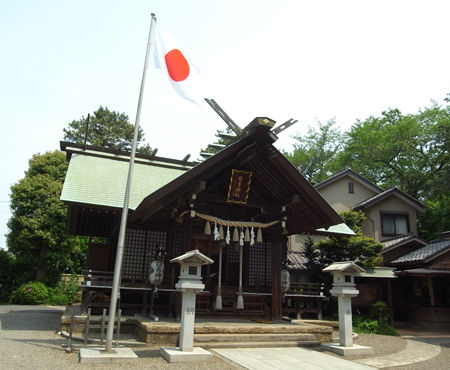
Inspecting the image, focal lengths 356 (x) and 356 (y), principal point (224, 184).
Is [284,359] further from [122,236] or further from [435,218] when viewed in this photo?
[435,218]

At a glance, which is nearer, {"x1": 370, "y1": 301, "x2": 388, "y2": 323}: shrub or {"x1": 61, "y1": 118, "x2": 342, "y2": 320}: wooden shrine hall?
{"x1": 61, "y1": 118, "x2": 342, "y2": 320}: wooden shrine hall

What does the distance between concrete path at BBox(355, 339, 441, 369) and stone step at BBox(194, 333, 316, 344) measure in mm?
1805

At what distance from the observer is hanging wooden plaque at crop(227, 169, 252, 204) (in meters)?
11.5

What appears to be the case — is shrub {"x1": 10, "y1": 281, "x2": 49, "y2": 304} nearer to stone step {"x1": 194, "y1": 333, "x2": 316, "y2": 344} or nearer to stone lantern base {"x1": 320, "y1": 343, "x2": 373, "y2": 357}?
stone step {"x1": 194, "y1": 333, "x2": 316, "y2": 344}

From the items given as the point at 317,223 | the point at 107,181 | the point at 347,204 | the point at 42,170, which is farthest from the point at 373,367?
the point at 42,170

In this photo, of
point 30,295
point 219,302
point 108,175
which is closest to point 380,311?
point 219,302

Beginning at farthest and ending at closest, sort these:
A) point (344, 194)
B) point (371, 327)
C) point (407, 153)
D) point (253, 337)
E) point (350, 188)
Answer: point (407, 153)
point (350, 188)
point (344, 194)
point (371, 327)
point (253, 337)

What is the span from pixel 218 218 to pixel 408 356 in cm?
668

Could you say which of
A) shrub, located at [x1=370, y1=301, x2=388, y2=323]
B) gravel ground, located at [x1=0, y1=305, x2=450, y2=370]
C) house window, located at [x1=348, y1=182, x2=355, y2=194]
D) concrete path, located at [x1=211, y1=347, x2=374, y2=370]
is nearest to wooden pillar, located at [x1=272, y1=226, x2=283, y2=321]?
concrete path, located at [x1=211, y1=347, x2=374, y2=370]

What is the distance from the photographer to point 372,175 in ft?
116

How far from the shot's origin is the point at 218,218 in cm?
1158

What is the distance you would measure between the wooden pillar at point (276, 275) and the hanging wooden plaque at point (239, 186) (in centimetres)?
180

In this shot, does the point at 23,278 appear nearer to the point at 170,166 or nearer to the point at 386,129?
the point at 170,166

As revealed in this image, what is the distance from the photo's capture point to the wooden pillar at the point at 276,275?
11781 mm
